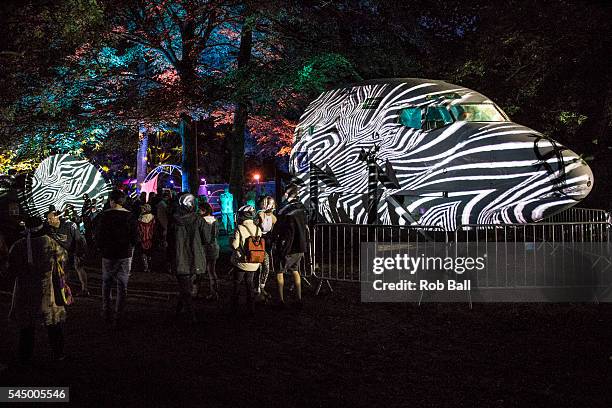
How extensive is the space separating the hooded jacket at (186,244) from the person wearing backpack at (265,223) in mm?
1513

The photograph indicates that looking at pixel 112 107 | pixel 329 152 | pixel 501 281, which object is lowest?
pixel 501 281

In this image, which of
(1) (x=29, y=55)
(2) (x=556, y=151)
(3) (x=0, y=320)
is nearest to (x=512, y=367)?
(2) (x=556, y=151)

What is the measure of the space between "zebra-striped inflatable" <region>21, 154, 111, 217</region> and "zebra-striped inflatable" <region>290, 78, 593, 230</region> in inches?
297

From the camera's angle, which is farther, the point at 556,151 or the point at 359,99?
the point at 359,99

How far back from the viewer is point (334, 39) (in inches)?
816

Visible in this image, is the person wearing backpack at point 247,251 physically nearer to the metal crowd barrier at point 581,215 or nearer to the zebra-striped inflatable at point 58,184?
the metal crowd barrier at point 581,215

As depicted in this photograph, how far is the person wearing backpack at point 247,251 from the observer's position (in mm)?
9648

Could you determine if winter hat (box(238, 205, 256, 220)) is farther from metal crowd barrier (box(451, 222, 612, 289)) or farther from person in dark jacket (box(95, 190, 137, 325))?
metal crowd barrier (box(451, 222, 612, 289))

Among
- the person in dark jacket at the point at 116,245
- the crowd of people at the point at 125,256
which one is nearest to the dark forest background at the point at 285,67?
the crowd of people at the point at 125,256

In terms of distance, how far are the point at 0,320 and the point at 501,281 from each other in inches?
354

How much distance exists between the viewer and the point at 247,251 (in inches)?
380

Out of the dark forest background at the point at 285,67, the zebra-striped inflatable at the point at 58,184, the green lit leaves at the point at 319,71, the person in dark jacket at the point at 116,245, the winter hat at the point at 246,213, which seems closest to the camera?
the person in dark jacket at the point at 116,245

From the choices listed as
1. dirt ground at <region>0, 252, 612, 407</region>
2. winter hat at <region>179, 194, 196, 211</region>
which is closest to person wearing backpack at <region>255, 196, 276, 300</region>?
dirt ground at <region>0, 252, 612, 407</region>

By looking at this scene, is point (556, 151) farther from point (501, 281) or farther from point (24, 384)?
point (24, 384)
